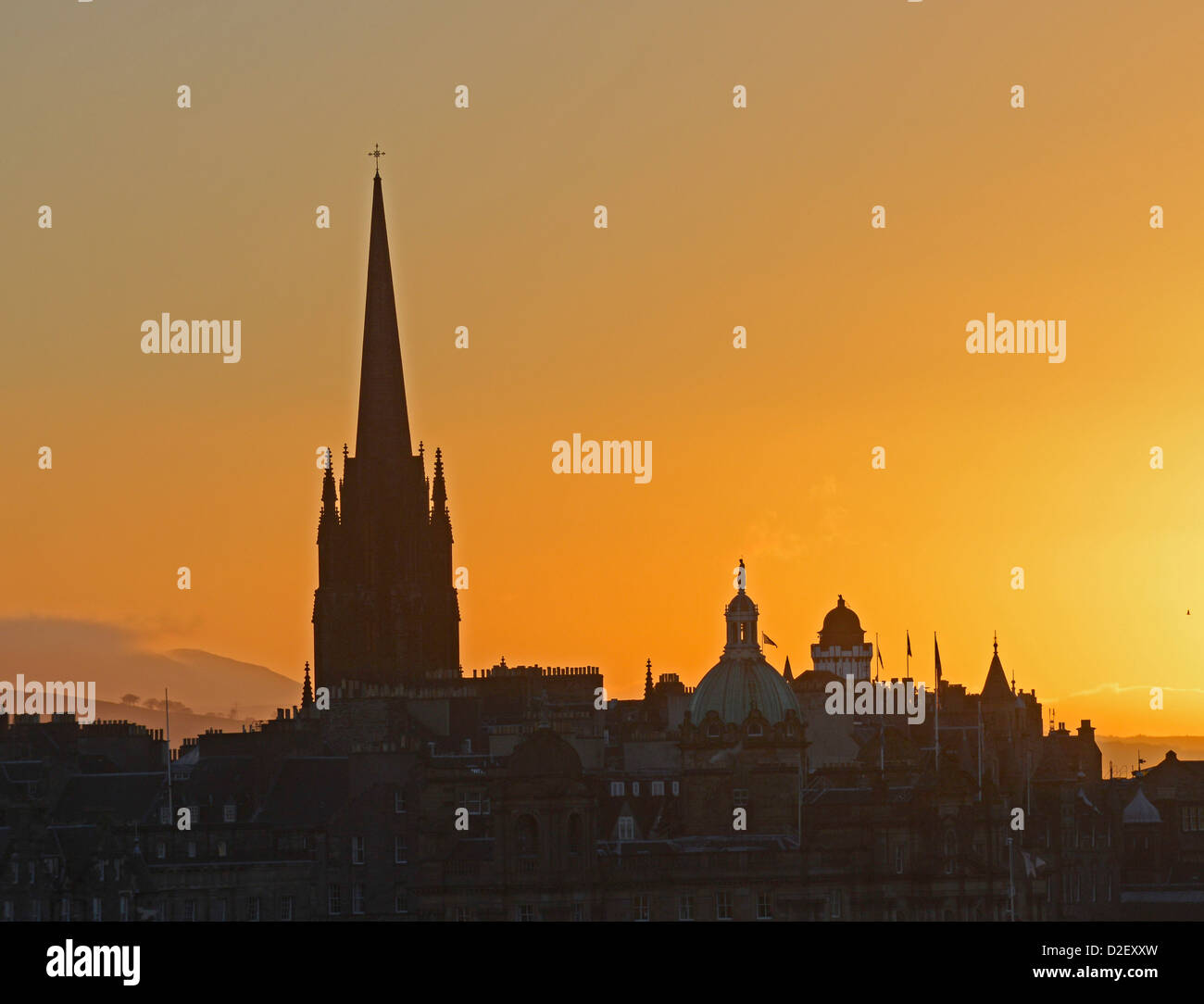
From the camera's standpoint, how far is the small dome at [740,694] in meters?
188

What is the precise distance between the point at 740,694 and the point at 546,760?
1242 centimetres

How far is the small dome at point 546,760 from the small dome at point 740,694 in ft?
31.5

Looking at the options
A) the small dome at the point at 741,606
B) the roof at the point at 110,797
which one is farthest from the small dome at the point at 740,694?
the roof at the point at 110,797

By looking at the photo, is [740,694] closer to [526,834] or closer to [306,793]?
[526,834]

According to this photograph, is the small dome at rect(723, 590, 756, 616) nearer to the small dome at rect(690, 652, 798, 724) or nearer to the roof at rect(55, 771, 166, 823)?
the small dome at rect(690, 652, 798, 724)

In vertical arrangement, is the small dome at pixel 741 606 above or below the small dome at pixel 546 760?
above

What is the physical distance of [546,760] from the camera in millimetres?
180000

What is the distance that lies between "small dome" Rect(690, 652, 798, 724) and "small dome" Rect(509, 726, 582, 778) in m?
9.59

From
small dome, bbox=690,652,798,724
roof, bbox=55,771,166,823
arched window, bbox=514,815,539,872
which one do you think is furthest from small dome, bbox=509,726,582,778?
roof, bbox=55,771,166,823

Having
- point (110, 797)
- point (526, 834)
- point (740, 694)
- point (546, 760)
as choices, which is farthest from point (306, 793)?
point (740, 694)

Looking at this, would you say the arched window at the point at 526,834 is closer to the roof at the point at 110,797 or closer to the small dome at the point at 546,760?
the small dome at the point at 546,760
